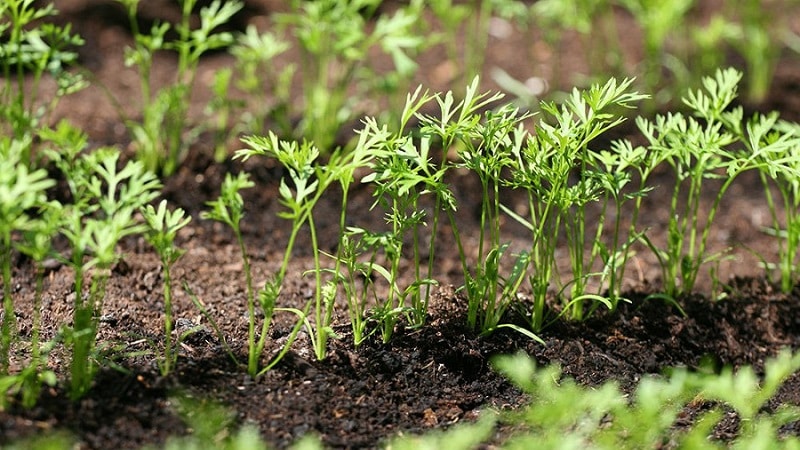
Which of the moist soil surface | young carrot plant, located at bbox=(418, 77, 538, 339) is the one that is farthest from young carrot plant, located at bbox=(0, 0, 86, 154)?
young carrot plant, located at bbox=(418, 77, 538, 339)

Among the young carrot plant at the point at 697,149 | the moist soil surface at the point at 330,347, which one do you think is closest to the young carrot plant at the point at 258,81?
the moist soil surface at the point at 330,347

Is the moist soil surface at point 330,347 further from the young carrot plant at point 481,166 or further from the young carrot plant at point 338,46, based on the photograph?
the young carrot plant at point 338,46

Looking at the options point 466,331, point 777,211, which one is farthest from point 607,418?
point 777,211

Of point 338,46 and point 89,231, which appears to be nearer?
point 89,231

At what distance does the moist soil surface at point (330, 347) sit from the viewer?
2.28 m

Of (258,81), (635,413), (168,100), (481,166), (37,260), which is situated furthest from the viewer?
(258,81)

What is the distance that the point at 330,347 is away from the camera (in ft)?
8.46

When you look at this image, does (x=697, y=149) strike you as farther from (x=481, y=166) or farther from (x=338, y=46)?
(x=338, y=46)

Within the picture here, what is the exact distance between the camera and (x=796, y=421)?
248cm

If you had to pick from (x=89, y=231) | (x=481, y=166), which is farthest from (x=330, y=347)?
(x=89, y=231)

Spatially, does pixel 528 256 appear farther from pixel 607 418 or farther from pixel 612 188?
pixel 607 418

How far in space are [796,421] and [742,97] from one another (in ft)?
8.28

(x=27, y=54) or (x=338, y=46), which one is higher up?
(x=338, y=46)

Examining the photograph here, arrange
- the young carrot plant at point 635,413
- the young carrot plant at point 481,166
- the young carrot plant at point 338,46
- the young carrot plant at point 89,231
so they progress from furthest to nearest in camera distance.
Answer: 1. the young carrot plant at point 338,46
2. the young carrot plant at point 481,166
3. the young carrot plant at point 89,231
4. the young carrot plant at point 635,413
